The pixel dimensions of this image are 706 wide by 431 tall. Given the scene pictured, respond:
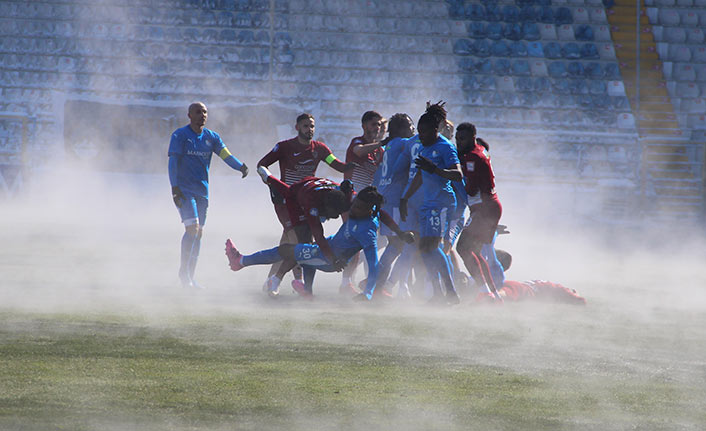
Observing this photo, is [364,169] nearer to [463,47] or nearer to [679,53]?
[463,47]

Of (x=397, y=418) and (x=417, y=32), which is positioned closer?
(x=397, y=418)

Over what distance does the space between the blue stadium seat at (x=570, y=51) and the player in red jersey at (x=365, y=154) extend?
55.6 feet

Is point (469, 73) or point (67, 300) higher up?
point (469, 73)

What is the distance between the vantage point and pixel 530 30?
25453mm

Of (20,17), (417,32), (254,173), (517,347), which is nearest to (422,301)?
(517,347)

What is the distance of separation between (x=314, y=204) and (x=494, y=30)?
60.0ft

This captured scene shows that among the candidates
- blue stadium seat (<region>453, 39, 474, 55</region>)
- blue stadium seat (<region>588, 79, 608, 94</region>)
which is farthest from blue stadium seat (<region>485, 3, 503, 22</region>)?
blue stadium seat (<region>588, 79, 608, 94</region>)

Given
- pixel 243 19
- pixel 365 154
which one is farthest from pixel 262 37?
pixel 365 154

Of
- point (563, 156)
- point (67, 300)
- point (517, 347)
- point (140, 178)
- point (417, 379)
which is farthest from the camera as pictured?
point (563, 156)

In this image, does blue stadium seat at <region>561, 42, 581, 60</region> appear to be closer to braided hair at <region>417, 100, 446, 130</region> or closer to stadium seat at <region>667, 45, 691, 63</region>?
stadium seat at <region>667, 45, 691, 63</region>

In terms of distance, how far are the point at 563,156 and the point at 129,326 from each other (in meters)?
18.5

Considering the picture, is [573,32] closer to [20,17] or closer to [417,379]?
[20,17]

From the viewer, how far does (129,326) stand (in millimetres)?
6195

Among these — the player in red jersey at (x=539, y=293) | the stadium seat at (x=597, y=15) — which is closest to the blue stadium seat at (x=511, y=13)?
the stadium seat at (x=597, y=15)
